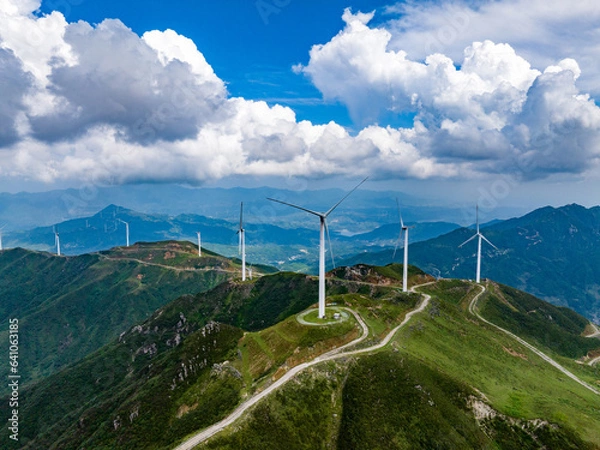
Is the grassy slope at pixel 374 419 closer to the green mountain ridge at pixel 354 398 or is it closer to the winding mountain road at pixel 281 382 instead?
the green mountain ridge at pixel 354 398

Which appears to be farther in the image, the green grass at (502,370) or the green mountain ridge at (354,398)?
the green grass at (502,370)

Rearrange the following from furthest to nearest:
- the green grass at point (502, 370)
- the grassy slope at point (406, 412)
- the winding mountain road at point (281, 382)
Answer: the green grass at point (502, 370)
the grassy slope at point (406, 412)
the winding mountain road at point (281, 382)

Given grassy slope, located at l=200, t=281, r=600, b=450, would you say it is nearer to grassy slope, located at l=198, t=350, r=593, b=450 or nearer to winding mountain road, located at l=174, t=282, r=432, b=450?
grassy slope, located at l=198, t=350, r=593, b=450

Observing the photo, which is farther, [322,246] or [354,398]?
[322,246]

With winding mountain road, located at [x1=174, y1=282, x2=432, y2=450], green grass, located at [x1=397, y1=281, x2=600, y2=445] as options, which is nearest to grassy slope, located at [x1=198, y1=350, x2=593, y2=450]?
winding mountain road, located at [x1=174, y1=282, x2=432, y2=450]

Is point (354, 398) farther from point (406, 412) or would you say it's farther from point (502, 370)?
point (502, 370)

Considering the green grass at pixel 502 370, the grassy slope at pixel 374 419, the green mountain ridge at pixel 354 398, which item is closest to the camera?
the grassy slope at pixel 374 419

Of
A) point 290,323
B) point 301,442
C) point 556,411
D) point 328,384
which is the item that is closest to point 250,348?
point 290,323

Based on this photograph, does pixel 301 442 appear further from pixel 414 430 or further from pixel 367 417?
pixel 414 430

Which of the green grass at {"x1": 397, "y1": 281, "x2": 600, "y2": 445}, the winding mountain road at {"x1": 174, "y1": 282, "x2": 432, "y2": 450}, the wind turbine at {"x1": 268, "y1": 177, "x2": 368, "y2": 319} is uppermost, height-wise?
the wind turbine at {"x1": 268, "y1": 177, "x2": 368, "y2": 319}

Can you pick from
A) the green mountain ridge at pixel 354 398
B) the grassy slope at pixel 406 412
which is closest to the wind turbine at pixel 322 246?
the green mountain ridge at pixel 354 398

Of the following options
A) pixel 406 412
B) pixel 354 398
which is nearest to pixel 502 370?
pixel 406 412
